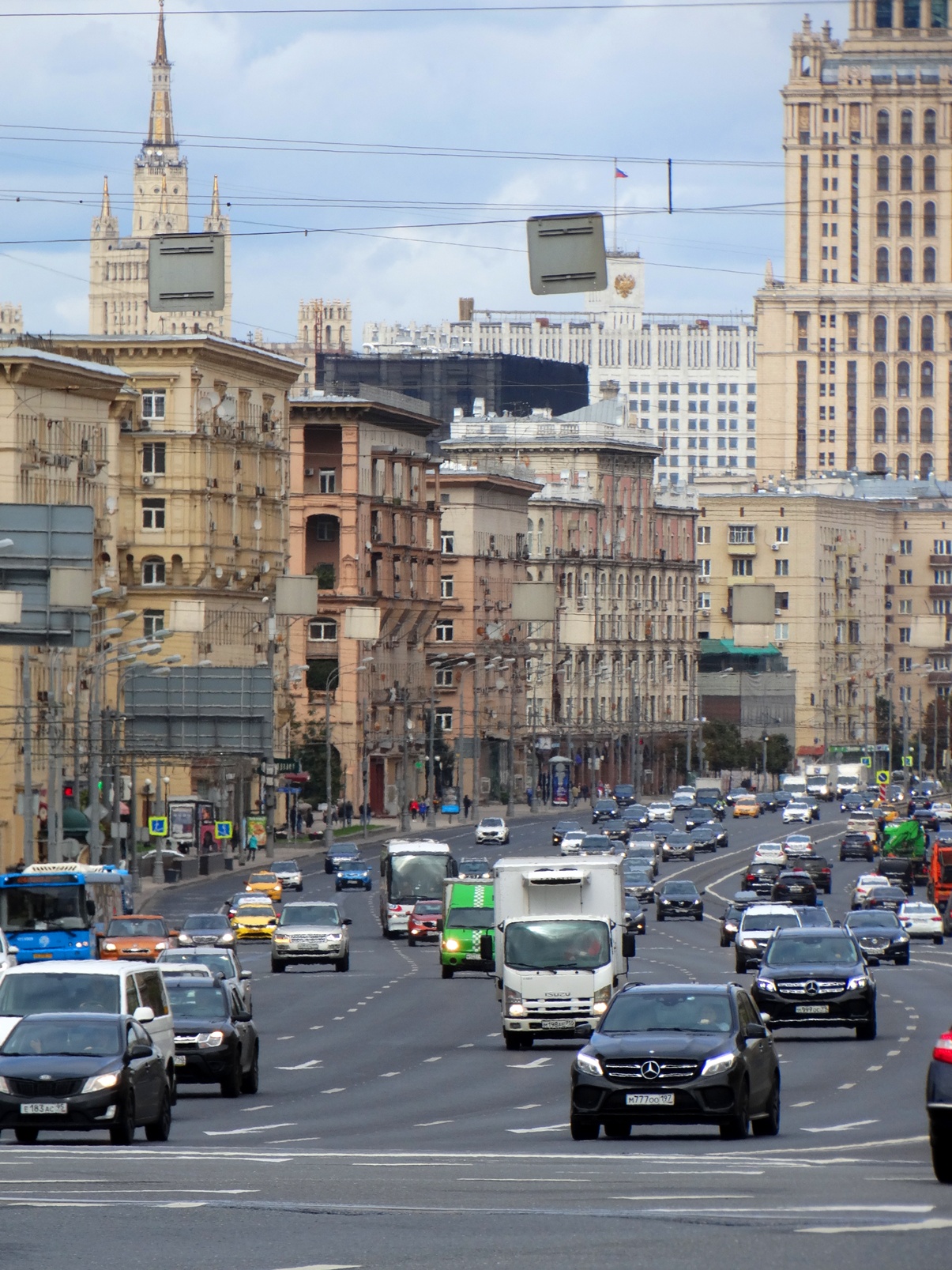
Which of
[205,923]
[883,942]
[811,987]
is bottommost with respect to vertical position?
[883,942]

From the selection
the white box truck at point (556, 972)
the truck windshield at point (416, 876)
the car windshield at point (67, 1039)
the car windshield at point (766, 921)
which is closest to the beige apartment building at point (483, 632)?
the truck windshield at point (416, 876)

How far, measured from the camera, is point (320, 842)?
123375 millimetres

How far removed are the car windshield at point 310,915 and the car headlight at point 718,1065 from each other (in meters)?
38.5

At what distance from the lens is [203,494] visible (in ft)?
400

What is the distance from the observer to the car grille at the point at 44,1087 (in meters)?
24.0

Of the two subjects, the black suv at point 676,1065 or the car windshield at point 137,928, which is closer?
the black suv at point 676,1065

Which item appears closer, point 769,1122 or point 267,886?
point 769,1122

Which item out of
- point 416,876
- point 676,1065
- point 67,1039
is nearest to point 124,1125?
point 67,1039

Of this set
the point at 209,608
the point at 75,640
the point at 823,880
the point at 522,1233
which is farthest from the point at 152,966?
the point at 209,608

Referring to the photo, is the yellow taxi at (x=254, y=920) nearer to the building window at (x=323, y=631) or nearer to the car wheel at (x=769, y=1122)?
the car wheel at (x=769, y=1122)

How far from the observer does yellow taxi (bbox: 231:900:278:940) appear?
247 ft

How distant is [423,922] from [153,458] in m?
50.3

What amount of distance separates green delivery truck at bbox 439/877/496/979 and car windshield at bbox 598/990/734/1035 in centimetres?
3328

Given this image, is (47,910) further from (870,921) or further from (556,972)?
(870,921)
